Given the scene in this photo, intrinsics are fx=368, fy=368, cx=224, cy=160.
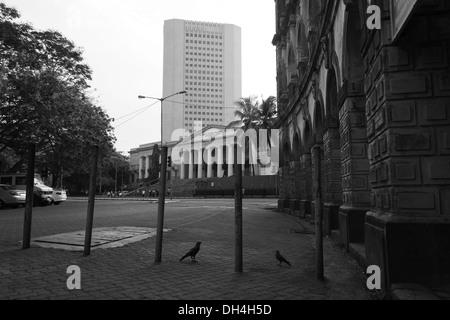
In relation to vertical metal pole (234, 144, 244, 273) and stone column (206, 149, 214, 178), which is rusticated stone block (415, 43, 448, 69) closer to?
vertical metal pole (234, 144, 244, 273)

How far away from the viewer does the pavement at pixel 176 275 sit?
4250 mm

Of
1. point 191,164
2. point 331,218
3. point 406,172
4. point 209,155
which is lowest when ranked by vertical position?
point 331,218

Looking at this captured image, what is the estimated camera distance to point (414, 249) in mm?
4113

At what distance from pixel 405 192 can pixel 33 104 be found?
22703 millimetres

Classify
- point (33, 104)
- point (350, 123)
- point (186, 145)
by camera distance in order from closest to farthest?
1. point (350, 123)
2. point (33, 104)
3. point (186, 145)

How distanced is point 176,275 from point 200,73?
76.7m

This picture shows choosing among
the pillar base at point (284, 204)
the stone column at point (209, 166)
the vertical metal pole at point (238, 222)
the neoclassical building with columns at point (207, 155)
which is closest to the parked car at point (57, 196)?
the pillar base at point (284, 204)

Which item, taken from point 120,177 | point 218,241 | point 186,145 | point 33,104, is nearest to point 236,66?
point 186,145

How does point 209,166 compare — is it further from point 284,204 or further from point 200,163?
point 284,204

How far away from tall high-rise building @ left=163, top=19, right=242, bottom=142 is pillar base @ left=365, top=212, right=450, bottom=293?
6293cm

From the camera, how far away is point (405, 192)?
14.4 ft

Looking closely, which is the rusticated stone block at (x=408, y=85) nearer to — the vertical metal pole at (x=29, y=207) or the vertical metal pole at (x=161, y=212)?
the vertical metal pole at (x=161, y=212)

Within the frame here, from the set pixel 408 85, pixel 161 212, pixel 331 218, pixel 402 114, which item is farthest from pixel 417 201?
pixel 331 218
